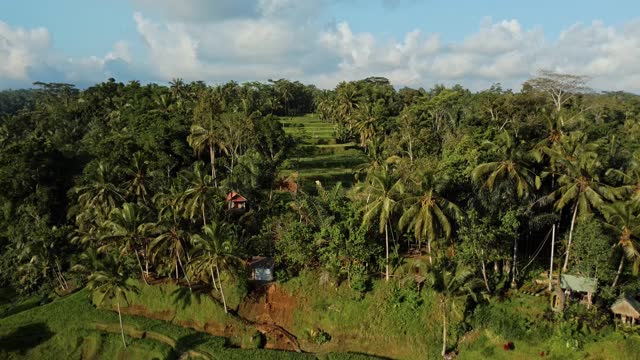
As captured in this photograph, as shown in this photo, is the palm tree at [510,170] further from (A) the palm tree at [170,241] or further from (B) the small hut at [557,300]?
(A) the palm tree at [170,241]

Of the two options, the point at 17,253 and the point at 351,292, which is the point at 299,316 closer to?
the point at 351,292

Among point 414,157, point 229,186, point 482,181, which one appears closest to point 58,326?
point 229,186

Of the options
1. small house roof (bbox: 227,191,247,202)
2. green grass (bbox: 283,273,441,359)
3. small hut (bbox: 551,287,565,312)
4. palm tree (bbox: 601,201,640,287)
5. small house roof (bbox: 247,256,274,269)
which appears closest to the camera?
palm tree (bbox: 601,201,640,287)

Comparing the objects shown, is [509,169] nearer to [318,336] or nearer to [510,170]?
[510,170]

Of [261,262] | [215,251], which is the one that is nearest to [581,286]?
[261,262]

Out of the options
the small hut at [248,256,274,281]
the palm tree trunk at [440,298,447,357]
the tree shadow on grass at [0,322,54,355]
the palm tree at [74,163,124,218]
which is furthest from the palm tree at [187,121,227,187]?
the palm tree trunk at [440,298,447,357]

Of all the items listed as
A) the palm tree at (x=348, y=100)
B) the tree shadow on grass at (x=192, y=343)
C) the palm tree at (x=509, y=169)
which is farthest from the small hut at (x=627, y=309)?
the palm tree at (x=348, y=100)

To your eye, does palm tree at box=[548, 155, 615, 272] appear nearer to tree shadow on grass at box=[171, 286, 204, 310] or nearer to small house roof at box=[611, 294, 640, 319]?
small house roof at box=[611, 294, 640, 319]
